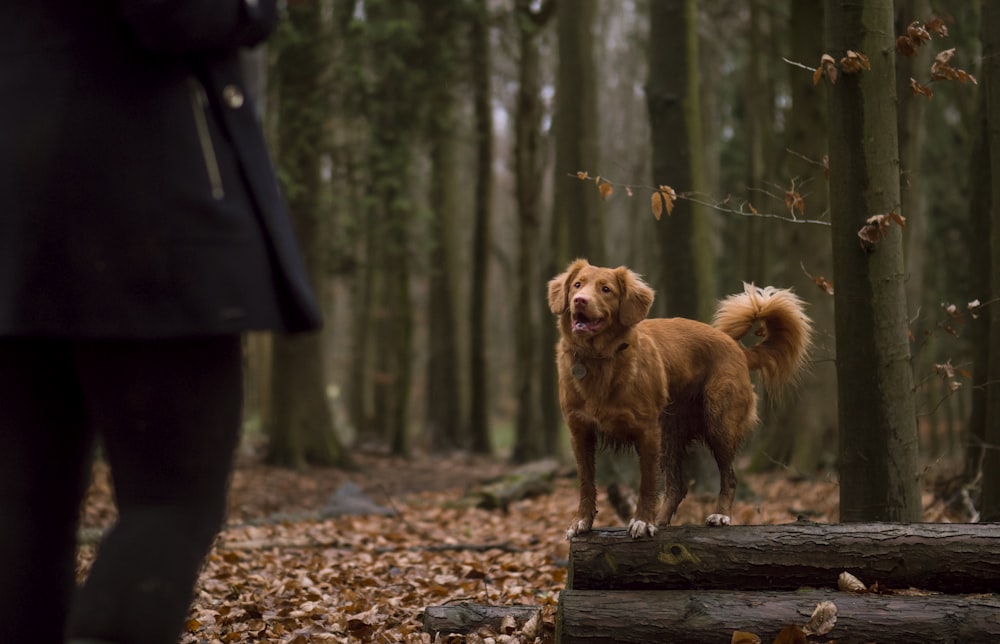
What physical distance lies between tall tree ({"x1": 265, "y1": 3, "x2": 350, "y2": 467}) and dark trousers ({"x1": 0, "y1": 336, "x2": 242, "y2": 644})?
564 inches

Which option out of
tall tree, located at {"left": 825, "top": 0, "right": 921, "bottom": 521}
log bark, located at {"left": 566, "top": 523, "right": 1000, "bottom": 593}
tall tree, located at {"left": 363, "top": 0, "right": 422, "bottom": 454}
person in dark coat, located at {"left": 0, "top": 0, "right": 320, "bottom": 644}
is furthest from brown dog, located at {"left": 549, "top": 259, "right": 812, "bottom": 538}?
tall tree, located at {"left": 363, "top": 0, "right": 422, "bottom": 454}

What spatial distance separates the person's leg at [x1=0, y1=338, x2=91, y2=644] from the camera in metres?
2.13

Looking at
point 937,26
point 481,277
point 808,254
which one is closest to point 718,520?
point 937,26

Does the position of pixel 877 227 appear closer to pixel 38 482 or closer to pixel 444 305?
pixel 38 482

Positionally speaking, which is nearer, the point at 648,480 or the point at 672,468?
the point at 648,480

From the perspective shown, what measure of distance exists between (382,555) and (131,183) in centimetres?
595

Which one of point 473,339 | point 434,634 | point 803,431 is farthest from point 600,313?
point 473,339

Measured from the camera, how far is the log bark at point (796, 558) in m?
4.21

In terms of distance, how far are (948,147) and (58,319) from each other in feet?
69.9

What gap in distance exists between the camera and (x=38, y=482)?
7.20 ft

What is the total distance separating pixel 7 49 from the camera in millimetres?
2029

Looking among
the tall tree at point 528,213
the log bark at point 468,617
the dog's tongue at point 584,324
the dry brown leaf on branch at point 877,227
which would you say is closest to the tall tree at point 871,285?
the dry brown leaf on branch at point 877,227

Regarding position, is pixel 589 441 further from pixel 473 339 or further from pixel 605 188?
pixel 473 339

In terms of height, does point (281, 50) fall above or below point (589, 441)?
above
